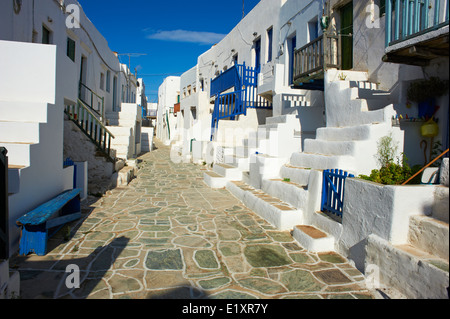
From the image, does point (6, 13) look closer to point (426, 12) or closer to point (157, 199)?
point (157, 199)

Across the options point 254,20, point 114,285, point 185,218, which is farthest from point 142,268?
point 254,20

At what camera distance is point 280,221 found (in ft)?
16.6

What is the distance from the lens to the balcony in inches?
167

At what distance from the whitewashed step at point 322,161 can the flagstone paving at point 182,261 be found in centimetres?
158

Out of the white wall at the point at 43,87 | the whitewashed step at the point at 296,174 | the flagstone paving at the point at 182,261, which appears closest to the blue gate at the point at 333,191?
the flagstone paving at the point at 182,261

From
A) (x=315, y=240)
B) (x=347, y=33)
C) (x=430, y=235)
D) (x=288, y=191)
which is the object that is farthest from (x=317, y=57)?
(x=430, y=235)

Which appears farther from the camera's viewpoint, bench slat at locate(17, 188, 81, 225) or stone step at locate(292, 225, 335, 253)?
stone step at locate(292, 225, 335, 253)

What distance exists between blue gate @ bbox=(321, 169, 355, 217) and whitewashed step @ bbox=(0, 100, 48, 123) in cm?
467

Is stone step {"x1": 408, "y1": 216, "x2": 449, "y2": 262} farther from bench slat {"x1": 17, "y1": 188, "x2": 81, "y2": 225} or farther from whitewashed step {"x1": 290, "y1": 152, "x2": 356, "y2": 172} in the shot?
bench slat {"x1": 17, "y1": 188, "x2": 81, "y2": 225}

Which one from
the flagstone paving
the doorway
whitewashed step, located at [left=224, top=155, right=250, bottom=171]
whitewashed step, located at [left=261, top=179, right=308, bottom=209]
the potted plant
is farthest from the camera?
whitewashed step, located at [left=224, top=155, right=250, bottom=171]

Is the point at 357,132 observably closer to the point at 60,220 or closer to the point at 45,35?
the point at 60,220

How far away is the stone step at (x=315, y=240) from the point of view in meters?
4.16

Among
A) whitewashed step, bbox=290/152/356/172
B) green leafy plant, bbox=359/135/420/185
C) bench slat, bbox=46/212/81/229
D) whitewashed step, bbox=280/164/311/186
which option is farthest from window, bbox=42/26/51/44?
green leafy plant, bbox=359/135/420/185

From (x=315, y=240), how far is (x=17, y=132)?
4.68 metres
